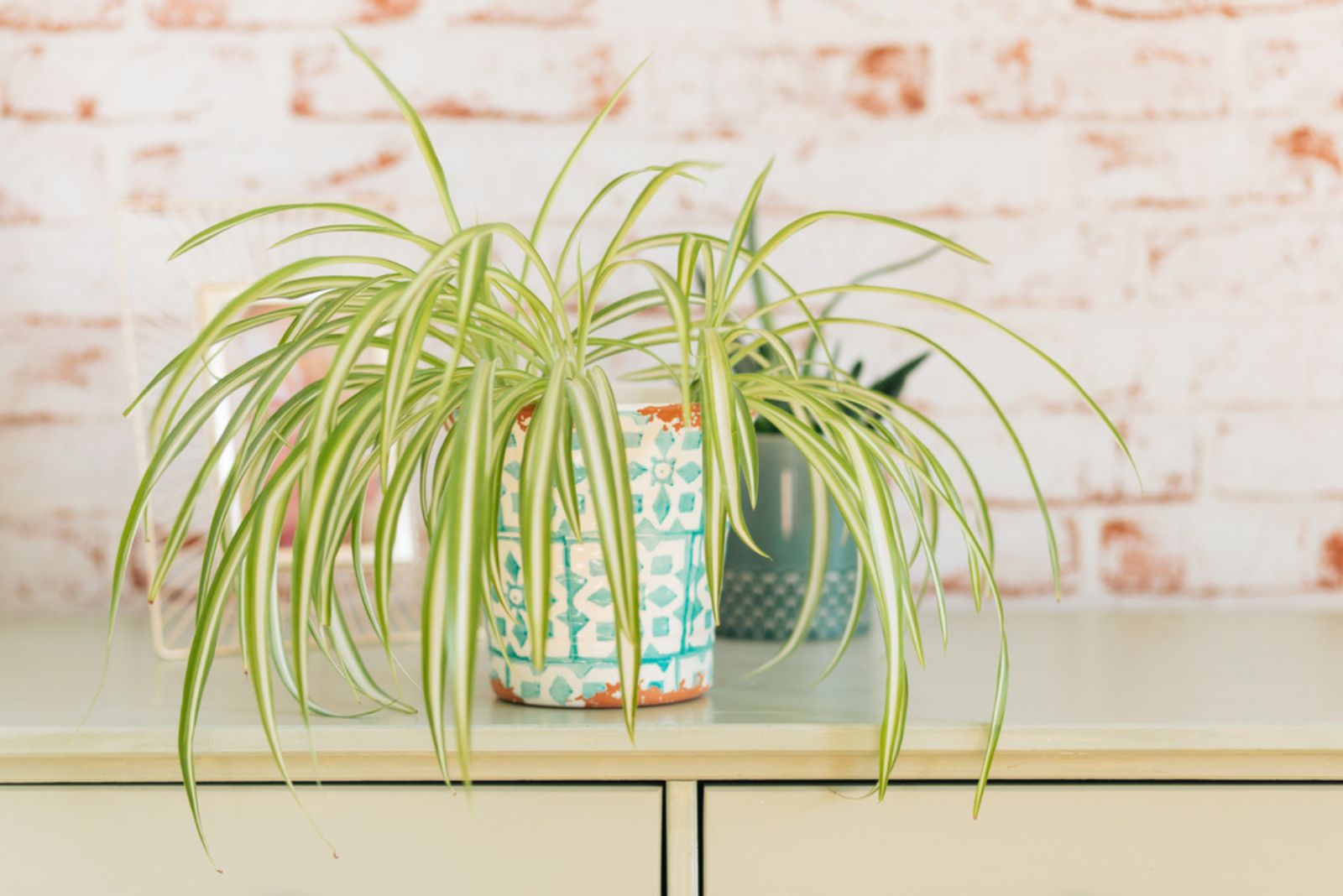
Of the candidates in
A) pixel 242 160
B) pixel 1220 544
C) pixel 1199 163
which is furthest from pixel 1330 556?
pixel 242 160

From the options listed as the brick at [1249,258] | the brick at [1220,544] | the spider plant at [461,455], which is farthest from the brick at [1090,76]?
the spider plant at [461,455]

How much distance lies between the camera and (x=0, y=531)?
121 centimetres

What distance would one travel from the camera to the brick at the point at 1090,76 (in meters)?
1.19

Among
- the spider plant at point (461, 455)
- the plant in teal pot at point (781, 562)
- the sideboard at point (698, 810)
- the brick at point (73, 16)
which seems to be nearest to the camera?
the spider plant at point (461, 455)

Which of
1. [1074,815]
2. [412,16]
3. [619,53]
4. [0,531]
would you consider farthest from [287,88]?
Answer: [1074,815]

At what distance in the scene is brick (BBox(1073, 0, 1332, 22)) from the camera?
1189 mm

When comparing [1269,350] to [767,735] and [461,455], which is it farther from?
[461,455]

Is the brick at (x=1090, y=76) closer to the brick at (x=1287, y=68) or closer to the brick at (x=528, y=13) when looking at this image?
the brick at (x=1287, y=68)

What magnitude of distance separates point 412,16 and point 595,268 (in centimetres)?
58

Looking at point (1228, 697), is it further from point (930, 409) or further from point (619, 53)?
point (619, 53)

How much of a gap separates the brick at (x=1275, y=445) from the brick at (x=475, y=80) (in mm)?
726

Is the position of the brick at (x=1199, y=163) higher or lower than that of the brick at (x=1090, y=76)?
lower

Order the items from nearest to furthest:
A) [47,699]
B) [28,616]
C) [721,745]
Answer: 1. [721,745]
2. [47,699]
3. [28,616]

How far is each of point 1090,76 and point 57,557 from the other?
1177 mm
